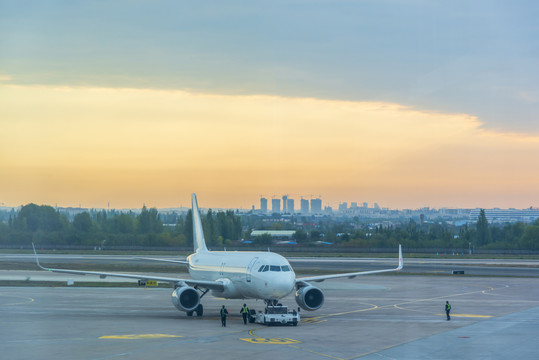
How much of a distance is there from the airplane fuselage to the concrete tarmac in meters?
2.48

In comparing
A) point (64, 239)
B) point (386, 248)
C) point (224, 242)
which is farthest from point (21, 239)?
point (386, 248)

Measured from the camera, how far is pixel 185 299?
52469 millimetres

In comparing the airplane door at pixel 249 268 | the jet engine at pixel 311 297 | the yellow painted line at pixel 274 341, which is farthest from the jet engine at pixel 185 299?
the yellow painted line at pixel 274 341

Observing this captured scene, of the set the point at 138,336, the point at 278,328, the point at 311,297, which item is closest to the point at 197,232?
the point at 311,297

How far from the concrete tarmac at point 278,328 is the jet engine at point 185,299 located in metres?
1.16

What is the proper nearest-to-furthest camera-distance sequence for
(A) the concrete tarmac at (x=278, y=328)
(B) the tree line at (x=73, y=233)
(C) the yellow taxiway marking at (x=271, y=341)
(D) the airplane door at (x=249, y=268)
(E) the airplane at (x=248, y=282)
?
(A) the concrete tarmac at (x=278, y=328) < (C) the yellow taxiway marking at (x=271, y=341) < (E) the airplane at (x=248, y=282) < (D) the airplane door at (x=249, y=268) < (B) the tree line at (x=73, y=233)

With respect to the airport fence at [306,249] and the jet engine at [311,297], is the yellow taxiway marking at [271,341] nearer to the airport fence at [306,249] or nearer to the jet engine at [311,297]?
the jet engine at [311,297]

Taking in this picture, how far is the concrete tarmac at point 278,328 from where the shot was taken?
1439 inches

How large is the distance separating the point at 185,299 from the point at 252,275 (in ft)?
19.5

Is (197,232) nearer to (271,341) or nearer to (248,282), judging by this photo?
(248,282)

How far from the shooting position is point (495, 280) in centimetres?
9050

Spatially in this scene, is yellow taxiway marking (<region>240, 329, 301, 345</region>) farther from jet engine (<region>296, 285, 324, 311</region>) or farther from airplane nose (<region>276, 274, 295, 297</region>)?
jet engine (<region>296, 285, 324, 311</region>)

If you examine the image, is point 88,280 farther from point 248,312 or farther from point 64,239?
point 64,239

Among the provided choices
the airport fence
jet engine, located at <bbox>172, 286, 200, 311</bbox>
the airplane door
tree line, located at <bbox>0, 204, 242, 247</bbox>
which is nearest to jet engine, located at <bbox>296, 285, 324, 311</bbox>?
the airplane door
